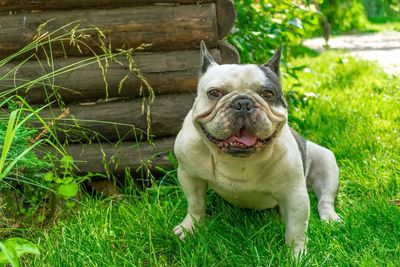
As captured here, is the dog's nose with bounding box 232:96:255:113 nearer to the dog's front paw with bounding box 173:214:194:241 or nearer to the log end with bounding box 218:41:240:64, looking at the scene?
the dog's front paw with bounding box 173:214:194:241

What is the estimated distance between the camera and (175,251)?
8.98 ft

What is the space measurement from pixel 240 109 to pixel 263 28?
257cm

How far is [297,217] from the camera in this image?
2.63 meters

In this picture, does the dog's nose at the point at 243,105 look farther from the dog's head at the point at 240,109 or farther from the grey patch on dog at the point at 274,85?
the grey patch on dog at the point at 274,85

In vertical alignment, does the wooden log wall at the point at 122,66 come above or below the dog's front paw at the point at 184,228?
above

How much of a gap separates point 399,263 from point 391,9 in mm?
19345

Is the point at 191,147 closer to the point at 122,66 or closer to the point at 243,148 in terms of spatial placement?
the point at 243,148

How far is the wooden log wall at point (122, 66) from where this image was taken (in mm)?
3570

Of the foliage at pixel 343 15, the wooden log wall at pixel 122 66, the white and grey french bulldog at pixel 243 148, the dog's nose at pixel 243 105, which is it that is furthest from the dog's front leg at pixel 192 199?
the foliage at pixel 343 15

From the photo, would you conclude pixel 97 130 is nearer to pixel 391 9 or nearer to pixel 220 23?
pixel 220 23

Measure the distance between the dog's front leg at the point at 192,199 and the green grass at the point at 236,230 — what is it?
0.07m

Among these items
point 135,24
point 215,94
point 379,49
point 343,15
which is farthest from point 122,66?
point 343,15

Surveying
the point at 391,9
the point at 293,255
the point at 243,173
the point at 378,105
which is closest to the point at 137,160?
the point at 243,173

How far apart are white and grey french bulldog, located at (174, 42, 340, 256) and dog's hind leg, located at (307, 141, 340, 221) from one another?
0.72 ft
